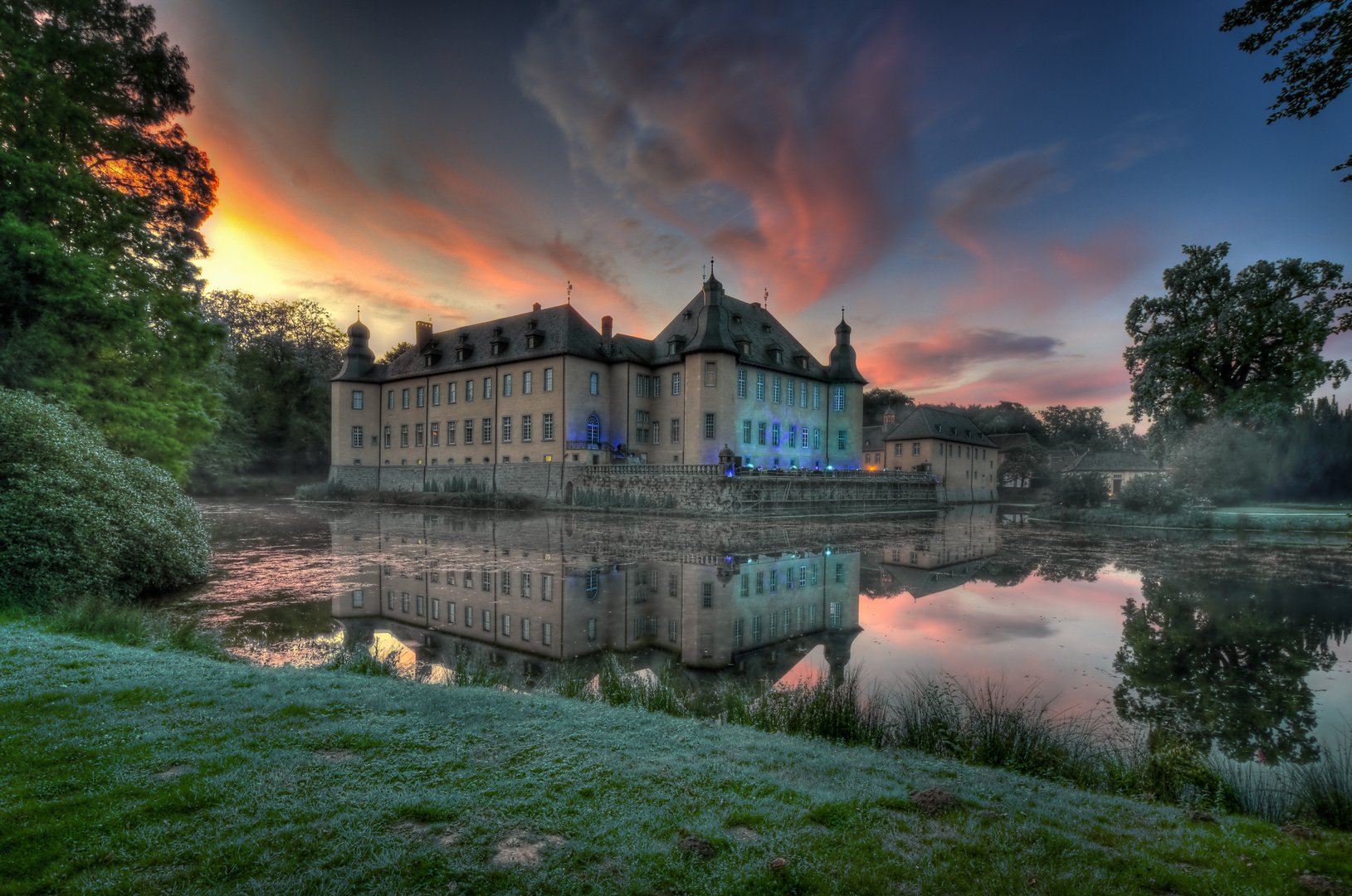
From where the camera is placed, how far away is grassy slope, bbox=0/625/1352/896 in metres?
2.64

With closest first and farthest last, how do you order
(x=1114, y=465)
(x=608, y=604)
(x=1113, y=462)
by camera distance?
(x=608, y=604) → (x=1114, y=465) → (x=1113, y=462)

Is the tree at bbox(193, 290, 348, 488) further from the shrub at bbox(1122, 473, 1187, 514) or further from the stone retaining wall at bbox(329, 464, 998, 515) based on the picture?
the shrub at bbox(1122, 473, 1187, 514)

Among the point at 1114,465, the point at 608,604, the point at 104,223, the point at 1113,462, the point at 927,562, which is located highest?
the point at 104,223

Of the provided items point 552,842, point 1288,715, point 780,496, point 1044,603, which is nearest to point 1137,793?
point 1288,715

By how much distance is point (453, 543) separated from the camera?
18391mm

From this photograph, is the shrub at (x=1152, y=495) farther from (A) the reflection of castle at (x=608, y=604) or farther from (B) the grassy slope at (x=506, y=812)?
(B) the grassy slope at (x=506, y=812)

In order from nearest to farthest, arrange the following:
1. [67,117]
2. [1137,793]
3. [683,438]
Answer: [1137,793] → [67,117] → [683,438]

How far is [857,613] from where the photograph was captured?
10.3 metres

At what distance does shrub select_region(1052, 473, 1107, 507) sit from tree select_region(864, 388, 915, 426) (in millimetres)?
47678

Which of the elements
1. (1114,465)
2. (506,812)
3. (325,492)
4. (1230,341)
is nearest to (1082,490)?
(1230,341)

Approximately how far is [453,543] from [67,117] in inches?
514

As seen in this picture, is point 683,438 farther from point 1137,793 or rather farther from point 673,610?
point 1137,793

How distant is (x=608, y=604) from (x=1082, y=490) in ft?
108

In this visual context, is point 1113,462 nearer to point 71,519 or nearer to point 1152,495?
point 1152,495
